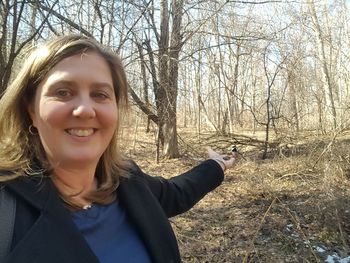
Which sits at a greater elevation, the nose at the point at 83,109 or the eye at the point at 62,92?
the eye at the point at 62,92

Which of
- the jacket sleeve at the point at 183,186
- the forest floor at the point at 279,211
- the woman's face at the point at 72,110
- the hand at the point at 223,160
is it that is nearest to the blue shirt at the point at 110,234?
the woman's face at the point at 72,110

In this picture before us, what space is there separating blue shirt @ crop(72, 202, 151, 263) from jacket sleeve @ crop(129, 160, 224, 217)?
1.03ft

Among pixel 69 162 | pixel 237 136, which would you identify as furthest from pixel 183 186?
pixel 237 136

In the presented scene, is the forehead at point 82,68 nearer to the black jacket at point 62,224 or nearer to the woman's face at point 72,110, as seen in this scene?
the woman's face at point 72,110

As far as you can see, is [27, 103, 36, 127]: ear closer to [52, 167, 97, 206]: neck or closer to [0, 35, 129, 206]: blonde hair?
[0, 35, 129, 206]: blonde hair

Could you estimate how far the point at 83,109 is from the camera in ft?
4.34

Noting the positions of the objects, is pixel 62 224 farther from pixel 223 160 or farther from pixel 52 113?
pixel 223 160

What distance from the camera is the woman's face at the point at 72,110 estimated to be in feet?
4.28

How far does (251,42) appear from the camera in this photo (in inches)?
311

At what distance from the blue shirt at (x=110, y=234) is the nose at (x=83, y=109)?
Result: 350 mm

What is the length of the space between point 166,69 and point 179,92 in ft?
2.28

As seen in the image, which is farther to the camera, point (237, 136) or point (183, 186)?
point (237, 136)

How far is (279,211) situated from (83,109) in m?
5.80

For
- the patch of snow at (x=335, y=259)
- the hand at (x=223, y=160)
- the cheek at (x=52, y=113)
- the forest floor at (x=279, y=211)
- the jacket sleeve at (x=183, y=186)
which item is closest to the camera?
the cheek at (x=52, y=113)
